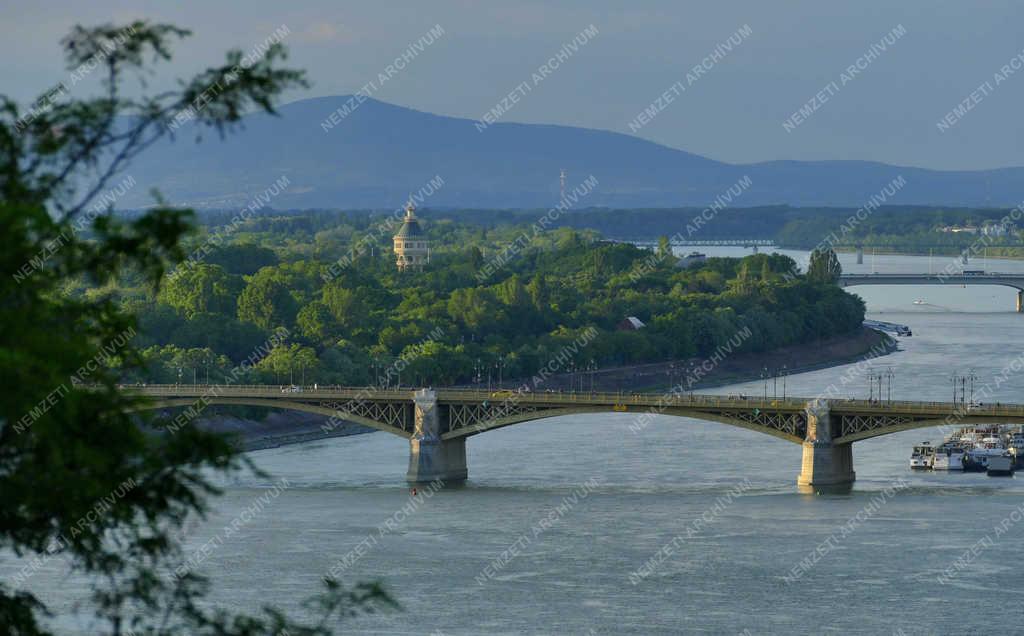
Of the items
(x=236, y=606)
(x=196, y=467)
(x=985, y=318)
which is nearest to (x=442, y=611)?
(x=236, y=606)

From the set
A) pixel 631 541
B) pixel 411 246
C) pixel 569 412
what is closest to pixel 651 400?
pixel 569 412

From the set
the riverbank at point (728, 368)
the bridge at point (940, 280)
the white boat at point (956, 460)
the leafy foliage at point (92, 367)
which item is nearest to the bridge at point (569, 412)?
the white boat at point (956, 460)

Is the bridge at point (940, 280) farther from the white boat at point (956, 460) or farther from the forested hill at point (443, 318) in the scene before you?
the white boat at point (956, 460)

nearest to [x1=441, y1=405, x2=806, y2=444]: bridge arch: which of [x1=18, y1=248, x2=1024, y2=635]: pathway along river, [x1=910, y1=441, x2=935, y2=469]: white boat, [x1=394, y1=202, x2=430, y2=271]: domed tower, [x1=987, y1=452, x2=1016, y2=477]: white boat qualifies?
[x1=18, y1=248, x2=1024, y2=635]: pathway along river

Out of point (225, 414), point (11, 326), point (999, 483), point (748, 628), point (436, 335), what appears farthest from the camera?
point (436, 335)

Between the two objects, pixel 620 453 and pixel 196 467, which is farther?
pixel 620 453

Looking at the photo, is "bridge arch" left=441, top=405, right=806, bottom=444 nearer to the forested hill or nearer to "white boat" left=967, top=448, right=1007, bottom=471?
"white boat" left=967, top=448, right=1007, bottom=471

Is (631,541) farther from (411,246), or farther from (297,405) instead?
(411,246)

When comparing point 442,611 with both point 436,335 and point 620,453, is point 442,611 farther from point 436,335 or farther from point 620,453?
point 436,335
